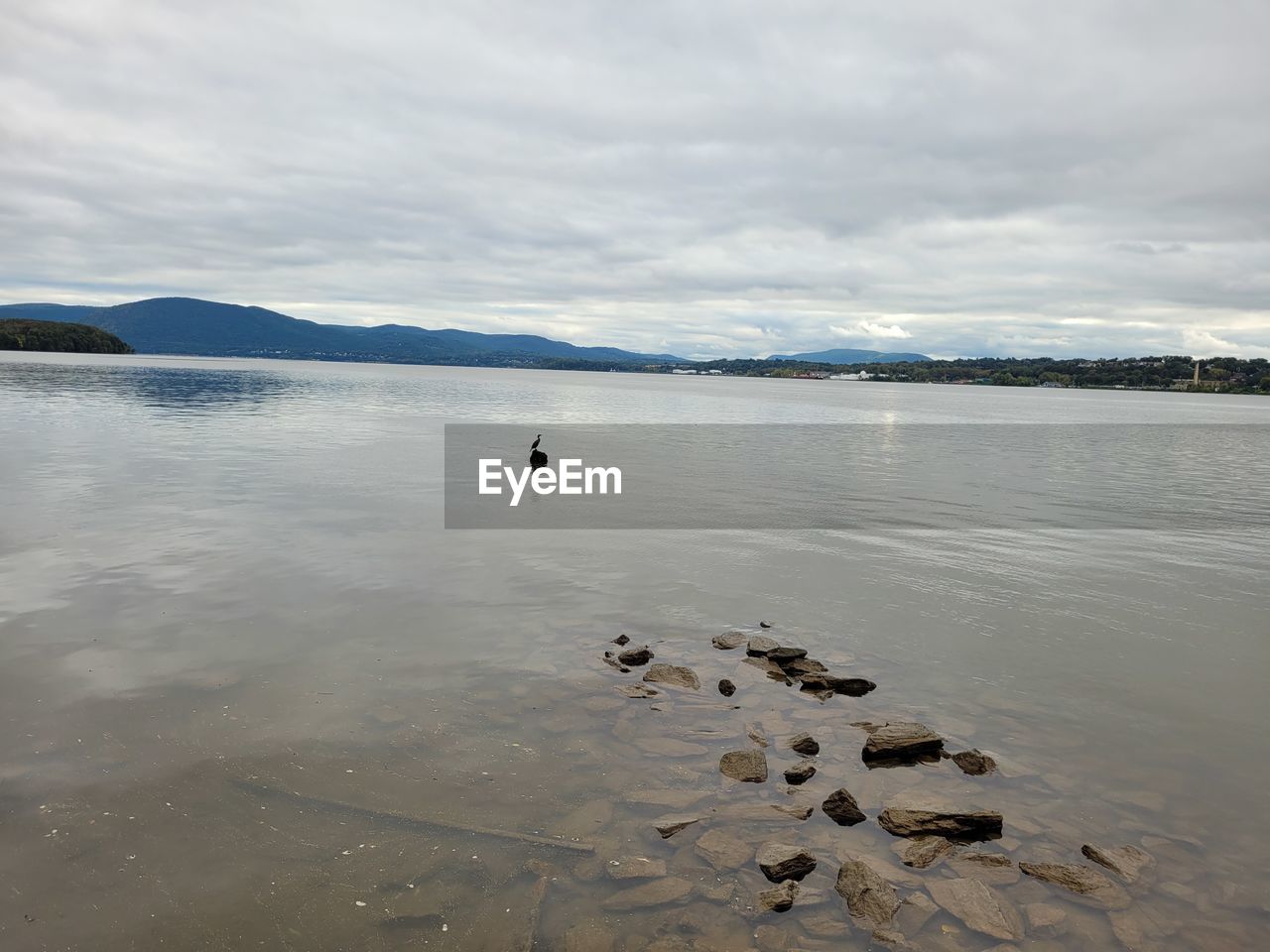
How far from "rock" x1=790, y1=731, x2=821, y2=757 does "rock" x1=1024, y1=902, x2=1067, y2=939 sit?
406 centimetres

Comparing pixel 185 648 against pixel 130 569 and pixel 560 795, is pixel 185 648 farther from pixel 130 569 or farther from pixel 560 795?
pixel 560 795

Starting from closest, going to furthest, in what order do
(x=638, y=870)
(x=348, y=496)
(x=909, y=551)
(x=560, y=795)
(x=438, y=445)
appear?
(x=638, y=870) → (x=560, y=795) → (x=909, y=551) → (x=348, y=496) → (x=438, y=445)

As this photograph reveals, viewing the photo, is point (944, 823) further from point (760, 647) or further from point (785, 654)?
point (760, 647)

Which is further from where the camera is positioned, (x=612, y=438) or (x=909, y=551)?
(x=612, y=438)

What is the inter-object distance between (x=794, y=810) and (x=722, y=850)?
60.3 inches

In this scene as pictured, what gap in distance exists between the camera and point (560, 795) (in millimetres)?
11406

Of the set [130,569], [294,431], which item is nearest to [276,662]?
[130,569]

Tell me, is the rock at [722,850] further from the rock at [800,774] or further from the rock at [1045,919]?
the rock at [1045,919]

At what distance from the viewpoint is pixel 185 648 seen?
52.5 ft

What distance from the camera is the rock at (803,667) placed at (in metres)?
16.5

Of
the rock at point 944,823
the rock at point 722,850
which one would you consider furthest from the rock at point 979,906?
the rock at point 722,850

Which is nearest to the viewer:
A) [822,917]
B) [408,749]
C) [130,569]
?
[822,917]

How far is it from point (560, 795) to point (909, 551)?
21.0 meters

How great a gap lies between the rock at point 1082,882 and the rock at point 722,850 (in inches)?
147
